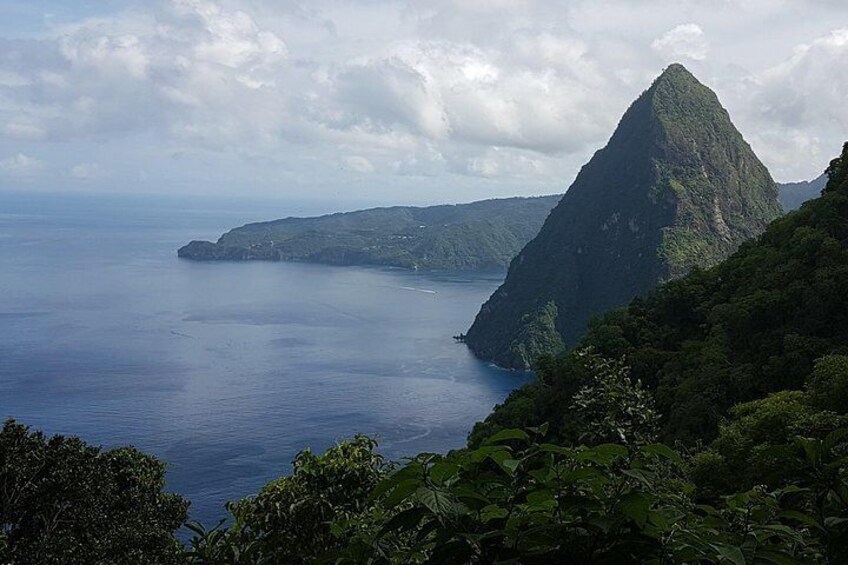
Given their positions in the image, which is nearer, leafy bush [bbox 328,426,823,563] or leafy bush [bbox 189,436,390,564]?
leafy bush [bbox 328,426,823,563]

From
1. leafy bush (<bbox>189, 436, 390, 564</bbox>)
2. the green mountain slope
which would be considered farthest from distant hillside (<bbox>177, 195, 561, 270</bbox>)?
leafy bush (<bbox>189, 436, 390, 564</bbox>)

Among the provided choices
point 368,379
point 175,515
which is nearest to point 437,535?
point 175,515

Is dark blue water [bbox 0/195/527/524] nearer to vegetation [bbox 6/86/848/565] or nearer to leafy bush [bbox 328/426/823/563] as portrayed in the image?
vegetation [bbox 6/86/848/565]

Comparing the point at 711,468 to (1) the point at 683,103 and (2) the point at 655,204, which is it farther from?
(1) the point at 683,103

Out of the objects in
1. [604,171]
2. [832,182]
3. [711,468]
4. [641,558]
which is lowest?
[711,468]

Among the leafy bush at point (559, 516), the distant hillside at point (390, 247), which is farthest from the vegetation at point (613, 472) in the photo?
the distant hillside at point (390, 247)

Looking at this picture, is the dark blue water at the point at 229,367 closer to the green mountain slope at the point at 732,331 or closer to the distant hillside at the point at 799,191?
the green mountain slope at the point at 732,331

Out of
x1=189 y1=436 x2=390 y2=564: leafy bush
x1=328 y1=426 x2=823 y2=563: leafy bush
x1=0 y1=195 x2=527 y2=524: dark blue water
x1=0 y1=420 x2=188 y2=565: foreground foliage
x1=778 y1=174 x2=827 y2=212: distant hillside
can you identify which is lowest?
x1=0 y1=195 x2=527 y2=524: dark blue water

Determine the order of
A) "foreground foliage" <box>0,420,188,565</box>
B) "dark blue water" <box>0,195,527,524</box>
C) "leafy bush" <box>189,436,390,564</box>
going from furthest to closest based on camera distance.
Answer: "dark blue water" <box>0,195,527,524</box>
"foreground foliage" <box>0,420,188,565</box>
"leafy bush" <box>189,436,390,564</box>
